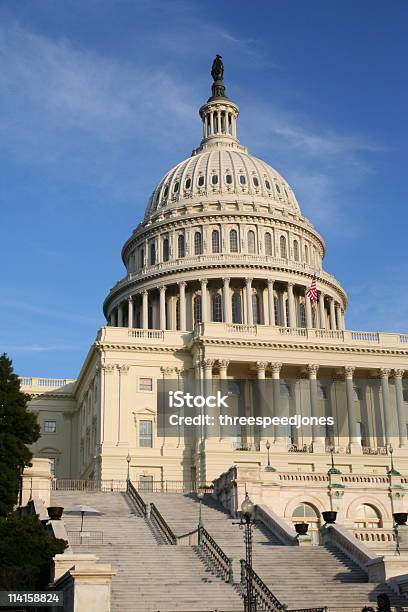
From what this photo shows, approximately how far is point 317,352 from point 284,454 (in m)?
10.4

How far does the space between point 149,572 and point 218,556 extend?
332 centimetres

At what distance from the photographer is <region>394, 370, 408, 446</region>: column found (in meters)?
80.2

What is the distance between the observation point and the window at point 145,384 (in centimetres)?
7850

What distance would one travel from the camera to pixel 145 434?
76812mm

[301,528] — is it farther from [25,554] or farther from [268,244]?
[268,244]

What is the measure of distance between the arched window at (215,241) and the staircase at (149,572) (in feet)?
199

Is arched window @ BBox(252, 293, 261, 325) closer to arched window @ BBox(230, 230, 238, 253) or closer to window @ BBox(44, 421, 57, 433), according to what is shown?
arched window @ BBox(230, 230, 238, 253)

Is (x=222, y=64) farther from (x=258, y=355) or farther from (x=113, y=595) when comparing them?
(x=113, y=595)

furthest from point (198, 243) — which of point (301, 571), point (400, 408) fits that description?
point (301, 571)

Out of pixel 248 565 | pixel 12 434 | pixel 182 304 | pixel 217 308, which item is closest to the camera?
pixel 248 565

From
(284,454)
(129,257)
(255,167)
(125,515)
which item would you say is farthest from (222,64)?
(125,515)

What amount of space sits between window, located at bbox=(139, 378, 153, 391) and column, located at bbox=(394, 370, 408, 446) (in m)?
21.4

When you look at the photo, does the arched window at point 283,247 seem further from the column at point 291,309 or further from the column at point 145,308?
the column at point 145,308

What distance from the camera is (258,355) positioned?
78.9 m
